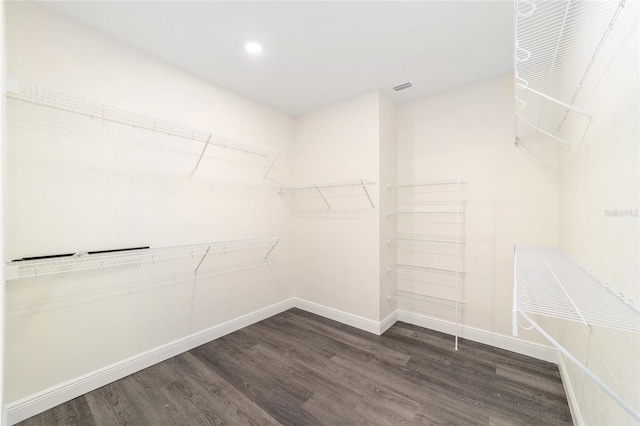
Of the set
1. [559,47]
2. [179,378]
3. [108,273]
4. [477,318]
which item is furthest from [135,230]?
[477,318]

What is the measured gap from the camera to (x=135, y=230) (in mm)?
2205

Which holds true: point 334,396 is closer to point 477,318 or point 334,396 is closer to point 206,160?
point 477,318

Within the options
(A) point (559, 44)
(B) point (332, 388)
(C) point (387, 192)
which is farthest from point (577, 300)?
(C) point (387, 192)

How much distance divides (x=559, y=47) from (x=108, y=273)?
3.24 meters

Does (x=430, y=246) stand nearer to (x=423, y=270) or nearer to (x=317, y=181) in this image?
(x=423, y=270)

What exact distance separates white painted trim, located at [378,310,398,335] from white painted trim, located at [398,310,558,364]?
0.09 m

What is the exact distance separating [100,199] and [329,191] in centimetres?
226

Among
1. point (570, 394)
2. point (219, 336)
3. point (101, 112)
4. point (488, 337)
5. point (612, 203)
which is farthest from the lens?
Answer: point (219, 336)

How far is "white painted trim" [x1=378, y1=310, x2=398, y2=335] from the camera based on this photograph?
290 cm

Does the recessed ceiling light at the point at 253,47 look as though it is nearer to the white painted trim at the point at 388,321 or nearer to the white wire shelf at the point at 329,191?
the white wire shelf at the point at 329,191

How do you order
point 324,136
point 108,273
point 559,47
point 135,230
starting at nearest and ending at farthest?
point 559,47
point 108,273
point 135,230
point 324,136

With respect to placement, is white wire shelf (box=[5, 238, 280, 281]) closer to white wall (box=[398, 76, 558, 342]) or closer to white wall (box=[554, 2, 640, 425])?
white wall (box=[398, 76, 558, 342])

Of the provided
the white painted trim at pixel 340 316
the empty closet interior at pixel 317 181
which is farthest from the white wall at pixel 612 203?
the white painted trim at pixel 340 316

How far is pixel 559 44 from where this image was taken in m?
1.26
